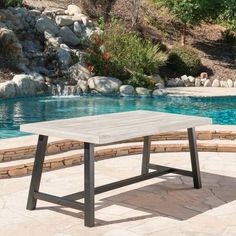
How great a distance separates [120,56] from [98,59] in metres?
0.77

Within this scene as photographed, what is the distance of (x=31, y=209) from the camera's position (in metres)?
4.13

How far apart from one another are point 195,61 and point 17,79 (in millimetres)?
7691

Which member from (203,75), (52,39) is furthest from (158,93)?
(52,39)

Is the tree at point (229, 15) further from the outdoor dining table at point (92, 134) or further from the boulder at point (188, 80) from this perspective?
the outdoor dining table at point (92, 134)

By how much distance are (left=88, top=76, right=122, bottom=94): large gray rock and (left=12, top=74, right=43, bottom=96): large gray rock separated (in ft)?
6.17

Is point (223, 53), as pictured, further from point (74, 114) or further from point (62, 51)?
point (74, 114)

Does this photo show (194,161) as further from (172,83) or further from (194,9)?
(194,9)

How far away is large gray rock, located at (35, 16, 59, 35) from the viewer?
17.9 meters

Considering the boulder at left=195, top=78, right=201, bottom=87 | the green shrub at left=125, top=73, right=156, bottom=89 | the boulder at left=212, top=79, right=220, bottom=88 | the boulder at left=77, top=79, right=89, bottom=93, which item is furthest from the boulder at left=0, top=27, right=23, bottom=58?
the boulder at left=212, top=79, right=220, bottom=88

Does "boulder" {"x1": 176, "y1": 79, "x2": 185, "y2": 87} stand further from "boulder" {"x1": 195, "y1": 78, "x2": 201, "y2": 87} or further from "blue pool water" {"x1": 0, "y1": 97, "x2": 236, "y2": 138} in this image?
"blue pool water" {"x1": 0, "y1": 97, "x2": 236, "y2": 138}

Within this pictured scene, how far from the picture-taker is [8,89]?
43.7ft

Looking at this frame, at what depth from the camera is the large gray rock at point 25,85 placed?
13.7 m

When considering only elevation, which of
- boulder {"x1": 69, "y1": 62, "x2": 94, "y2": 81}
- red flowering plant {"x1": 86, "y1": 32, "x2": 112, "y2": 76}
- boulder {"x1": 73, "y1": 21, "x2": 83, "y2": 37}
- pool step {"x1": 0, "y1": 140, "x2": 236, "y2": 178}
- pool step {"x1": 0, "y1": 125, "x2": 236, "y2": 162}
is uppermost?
boulder {"x1": 73, "y1": 21, "x2": 83, "y2": 37}

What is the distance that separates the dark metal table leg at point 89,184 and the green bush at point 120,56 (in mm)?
12478
